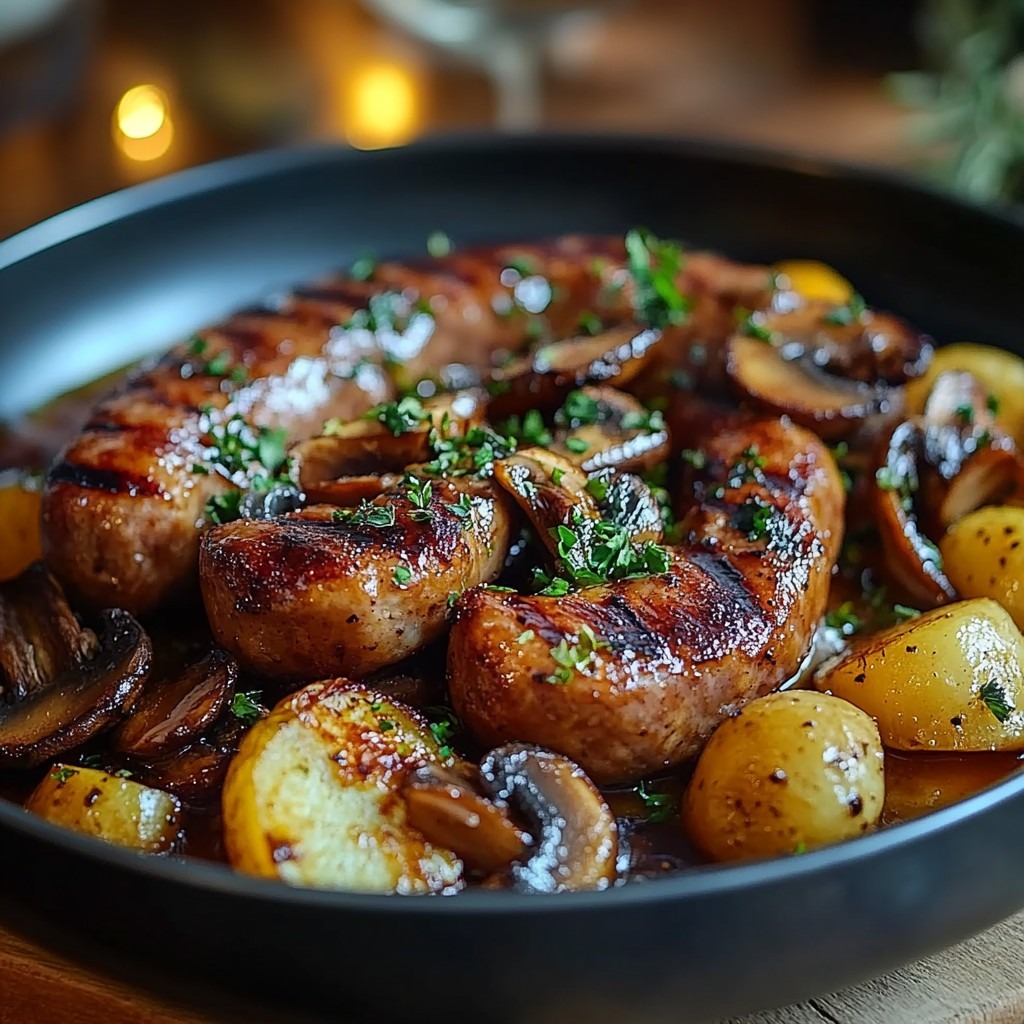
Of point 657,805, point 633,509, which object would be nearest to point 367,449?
point 633,509

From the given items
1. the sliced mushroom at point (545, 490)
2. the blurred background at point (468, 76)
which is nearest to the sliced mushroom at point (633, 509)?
the sliced mushroom at point (545, 490)

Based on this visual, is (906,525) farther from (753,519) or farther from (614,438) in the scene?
(614,438)

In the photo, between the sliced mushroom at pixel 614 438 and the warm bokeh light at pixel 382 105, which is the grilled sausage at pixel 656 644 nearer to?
the sliced mushroom at pixel 614 438

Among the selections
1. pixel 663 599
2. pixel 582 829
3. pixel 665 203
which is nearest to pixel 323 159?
pixel 665 203

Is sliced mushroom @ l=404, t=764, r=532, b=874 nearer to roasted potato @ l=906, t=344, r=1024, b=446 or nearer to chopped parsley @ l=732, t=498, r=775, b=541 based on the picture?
chopped parsley @ l=732, t=498, r=775, b=541

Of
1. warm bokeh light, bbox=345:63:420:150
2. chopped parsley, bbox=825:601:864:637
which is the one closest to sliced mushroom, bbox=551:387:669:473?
chopped parsley, bbox=825:601:864:637
